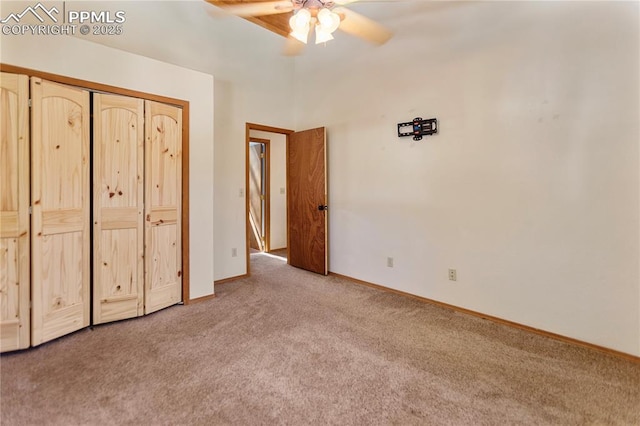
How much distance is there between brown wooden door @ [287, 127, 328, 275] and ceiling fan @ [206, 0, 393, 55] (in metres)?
1.30

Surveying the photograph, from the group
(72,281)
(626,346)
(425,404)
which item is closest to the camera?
(425,404)

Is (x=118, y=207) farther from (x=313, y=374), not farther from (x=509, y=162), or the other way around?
(x=509, y=162)

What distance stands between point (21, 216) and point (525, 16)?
13.9 feet

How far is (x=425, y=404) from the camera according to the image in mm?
1632

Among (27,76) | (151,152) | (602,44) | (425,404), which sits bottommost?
(425,404)

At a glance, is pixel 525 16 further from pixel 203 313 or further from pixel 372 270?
pixel 203 313

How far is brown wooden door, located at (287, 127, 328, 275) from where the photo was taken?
161 inches

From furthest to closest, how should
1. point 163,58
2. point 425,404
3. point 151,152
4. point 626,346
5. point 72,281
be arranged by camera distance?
point 163,58 < point 151,152 < point 72,281 < point 626,346 < point 425,404

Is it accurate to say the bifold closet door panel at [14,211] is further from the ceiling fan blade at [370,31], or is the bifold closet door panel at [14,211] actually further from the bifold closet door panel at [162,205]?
the ceiling fan blade at [370,31]

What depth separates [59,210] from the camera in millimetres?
2262

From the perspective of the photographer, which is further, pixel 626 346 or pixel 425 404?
pixel 626 346

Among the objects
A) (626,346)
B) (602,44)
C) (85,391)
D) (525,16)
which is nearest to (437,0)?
(525,16)

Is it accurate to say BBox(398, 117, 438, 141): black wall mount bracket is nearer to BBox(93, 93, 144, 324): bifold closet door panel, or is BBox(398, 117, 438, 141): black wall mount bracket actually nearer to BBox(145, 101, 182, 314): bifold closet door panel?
BBox(145, 101, 182, 314): bifold closet door panel

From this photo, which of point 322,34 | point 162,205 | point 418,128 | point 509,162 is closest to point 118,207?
point 162,205
